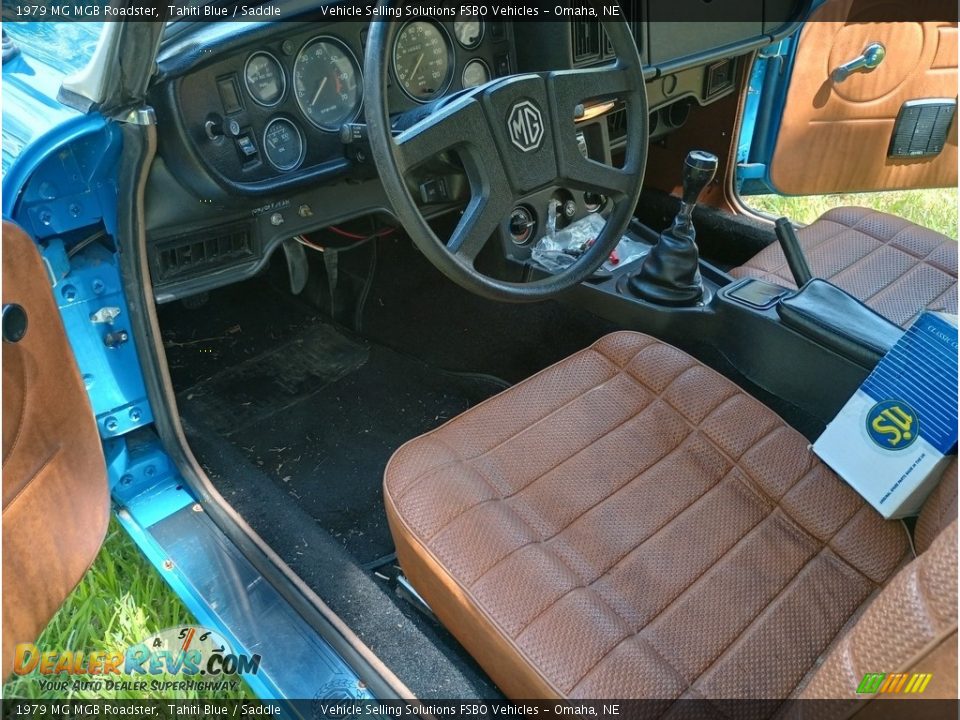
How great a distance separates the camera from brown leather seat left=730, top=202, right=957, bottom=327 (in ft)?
5.92

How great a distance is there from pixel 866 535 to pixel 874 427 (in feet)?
0.55

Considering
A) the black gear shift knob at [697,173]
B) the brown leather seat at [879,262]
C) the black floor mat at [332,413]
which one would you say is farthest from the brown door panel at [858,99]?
the black floor mat at [332,413]

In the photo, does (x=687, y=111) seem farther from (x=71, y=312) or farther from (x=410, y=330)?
(x=71, y=312)

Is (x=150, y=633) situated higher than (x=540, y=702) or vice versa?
(x=540, y=702)

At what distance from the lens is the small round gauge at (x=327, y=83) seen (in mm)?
1530

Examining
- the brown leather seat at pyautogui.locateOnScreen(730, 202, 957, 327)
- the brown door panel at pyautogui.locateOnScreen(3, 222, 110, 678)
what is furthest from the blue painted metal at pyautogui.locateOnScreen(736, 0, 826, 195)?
the brown door panel at pyautogui.locateOnScreen(3, 222, 110, 678)

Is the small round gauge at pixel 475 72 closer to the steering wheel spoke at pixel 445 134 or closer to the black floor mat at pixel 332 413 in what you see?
the steering wheel spoke at pixel 445 134

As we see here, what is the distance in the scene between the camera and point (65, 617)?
61.2 inches

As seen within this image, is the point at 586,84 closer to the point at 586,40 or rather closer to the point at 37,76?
the point at 586,40

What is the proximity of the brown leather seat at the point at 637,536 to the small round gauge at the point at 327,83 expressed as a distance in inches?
26.4

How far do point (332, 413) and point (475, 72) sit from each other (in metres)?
0.94

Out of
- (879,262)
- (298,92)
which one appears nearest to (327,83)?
(298,92)

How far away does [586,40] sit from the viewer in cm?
180

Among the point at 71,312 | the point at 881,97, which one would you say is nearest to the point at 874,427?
the point at 71,312
